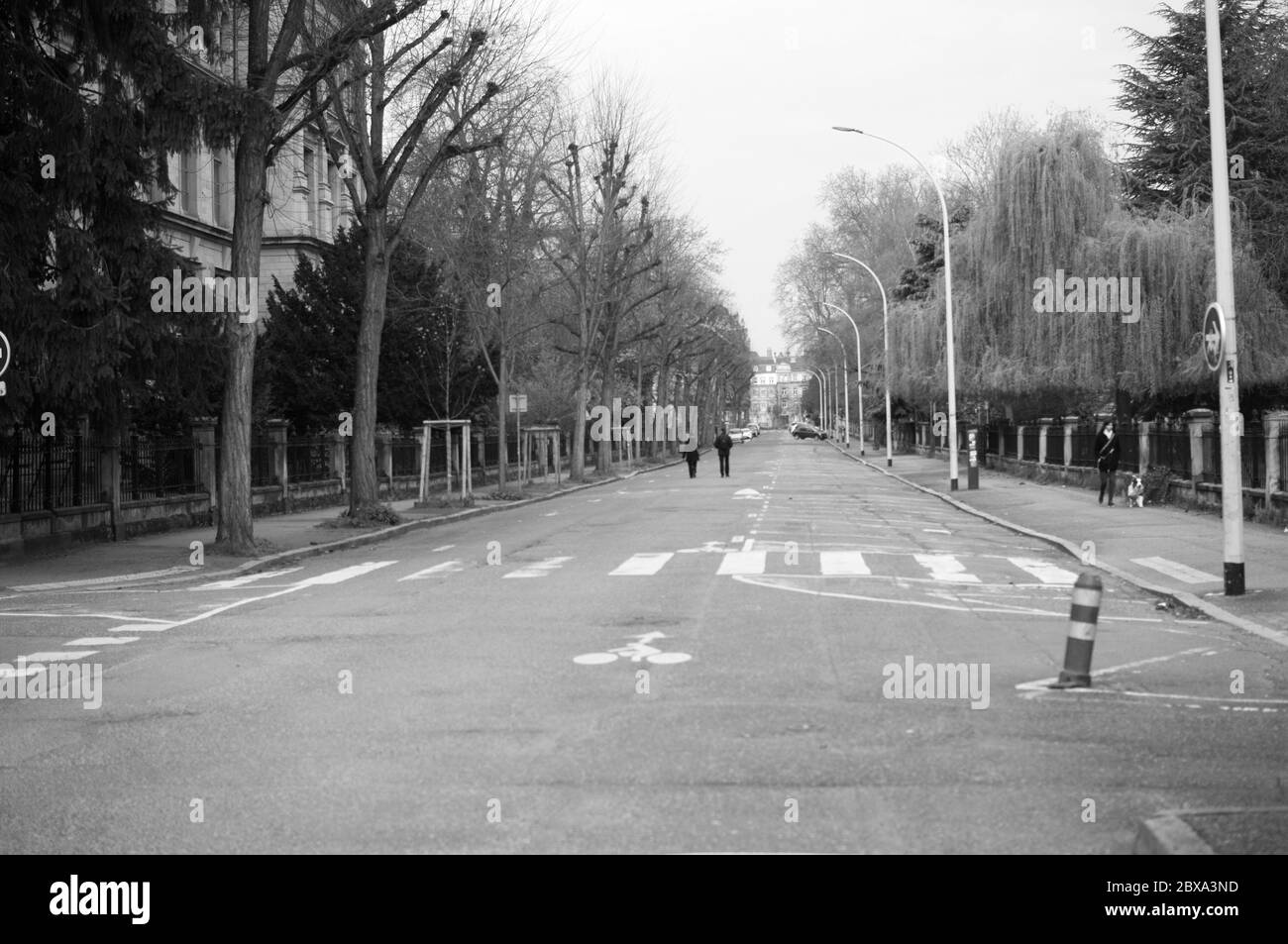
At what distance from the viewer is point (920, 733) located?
314 inches

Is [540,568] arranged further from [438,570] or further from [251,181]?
[251,181]

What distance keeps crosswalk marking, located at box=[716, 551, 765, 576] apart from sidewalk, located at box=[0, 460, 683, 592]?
7024 mm

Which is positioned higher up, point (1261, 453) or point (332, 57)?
point (332, 57)

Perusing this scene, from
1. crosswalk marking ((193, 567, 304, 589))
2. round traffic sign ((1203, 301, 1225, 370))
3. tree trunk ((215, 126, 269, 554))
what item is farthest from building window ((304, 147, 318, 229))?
round traffic sign ((1203, 301, 1225, 370))

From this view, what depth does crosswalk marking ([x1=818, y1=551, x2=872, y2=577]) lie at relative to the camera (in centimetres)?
1739

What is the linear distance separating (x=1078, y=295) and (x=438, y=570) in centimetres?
2322

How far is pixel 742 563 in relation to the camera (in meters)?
18.6

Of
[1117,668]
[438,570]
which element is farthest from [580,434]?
[1117,668]

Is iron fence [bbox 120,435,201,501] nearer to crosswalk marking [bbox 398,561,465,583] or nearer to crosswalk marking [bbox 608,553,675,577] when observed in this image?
crosswalk marking [bbox 398,561,465,583]

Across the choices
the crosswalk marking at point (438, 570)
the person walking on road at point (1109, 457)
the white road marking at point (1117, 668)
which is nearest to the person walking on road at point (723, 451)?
the person walking on road at point (1109, 457)

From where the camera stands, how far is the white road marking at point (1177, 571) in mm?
16438

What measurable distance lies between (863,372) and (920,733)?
277ft

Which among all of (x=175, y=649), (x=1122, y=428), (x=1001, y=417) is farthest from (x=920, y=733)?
(x=1001, y=417)
